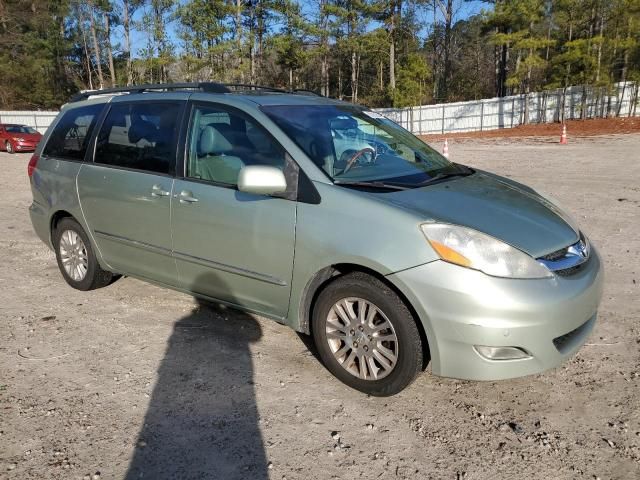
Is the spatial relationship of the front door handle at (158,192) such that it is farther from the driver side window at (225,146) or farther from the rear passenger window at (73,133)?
the rear passenger window at (73,133)

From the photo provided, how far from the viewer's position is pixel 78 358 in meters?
3.68

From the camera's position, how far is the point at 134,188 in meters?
4.10

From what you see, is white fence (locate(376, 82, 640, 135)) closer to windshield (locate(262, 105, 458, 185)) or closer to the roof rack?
the roof rack

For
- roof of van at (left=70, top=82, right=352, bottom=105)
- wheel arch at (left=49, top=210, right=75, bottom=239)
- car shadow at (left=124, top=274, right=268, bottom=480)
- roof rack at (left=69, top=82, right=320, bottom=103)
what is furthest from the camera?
wheel arch at (left=49, top=210, right=75, bottom=239)

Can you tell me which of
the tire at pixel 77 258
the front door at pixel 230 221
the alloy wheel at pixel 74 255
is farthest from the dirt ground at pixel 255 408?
the front door at pixel 230 221

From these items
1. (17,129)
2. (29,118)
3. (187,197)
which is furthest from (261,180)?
(29,118)

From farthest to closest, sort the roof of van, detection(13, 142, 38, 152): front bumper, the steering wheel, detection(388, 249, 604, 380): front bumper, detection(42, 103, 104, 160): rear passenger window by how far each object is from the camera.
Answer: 1. detection(13, 142, 38, 152): front bumper
2. detection(42, 103, 104, 160): rear passenger window
3. the roof of van
4. the steering wheel
5. detection(388, 249, 604, 380): front bumper

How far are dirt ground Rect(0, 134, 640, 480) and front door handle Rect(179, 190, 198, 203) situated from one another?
105cm

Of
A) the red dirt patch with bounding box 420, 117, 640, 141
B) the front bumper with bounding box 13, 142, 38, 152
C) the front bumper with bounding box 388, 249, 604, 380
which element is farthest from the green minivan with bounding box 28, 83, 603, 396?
the red dirt patch with bounding box 420, 117, 640, 141

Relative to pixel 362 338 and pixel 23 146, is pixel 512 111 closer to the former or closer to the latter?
pixel 23 146

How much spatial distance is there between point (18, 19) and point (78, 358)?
5552 centimetres

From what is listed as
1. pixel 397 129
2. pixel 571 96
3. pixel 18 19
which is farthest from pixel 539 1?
pixel 18 19

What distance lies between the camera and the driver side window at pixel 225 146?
11.5 feet

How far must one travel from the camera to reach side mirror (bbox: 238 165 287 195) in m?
3.17
